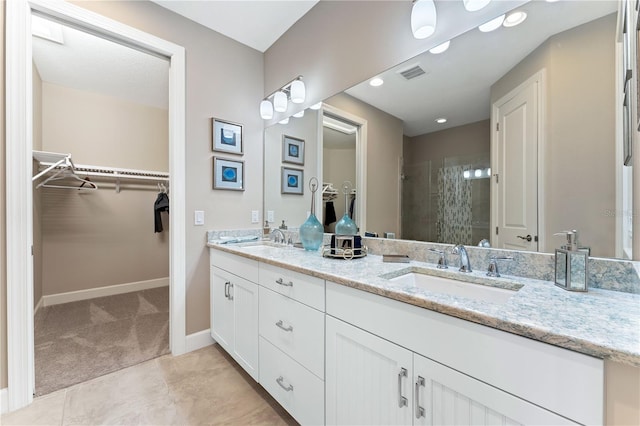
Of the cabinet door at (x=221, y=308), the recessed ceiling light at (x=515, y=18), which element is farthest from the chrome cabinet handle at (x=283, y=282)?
the recessed ceiling light at (x=515, y=18)

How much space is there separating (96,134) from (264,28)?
272 centimetres

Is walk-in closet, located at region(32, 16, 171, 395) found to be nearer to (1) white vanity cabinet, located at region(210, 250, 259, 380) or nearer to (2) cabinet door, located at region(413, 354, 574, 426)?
(1) white vanity cabinet, located at region(210, 250, 259, 380)

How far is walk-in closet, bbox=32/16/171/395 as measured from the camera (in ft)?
7.63

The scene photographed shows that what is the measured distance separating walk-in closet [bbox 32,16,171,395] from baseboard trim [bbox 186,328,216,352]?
0.71 feet

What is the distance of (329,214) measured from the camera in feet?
6.63

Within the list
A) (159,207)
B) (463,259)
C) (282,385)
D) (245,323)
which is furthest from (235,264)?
(159,207)

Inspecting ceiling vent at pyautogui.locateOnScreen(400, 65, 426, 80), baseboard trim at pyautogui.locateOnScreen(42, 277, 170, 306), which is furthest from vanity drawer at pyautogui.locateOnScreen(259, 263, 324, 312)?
baseboard trim at pyautogui.locateOnScreen(42, 277, 170, 306)

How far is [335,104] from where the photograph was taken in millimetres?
1939

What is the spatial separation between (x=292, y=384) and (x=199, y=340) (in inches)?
49.0

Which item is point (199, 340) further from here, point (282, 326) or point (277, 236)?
point (282, 326)

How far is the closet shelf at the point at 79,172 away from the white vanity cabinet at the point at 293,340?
2.66 meters

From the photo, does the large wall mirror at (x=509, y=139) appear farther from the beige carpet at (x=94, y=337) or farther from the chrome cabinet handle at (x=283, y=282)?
the beige carpet at (x=94, y=337)

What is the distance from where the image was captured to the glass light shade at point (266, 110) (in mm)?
2443

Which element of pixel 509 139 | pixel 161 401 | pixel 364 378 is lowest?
pixel 161 401
